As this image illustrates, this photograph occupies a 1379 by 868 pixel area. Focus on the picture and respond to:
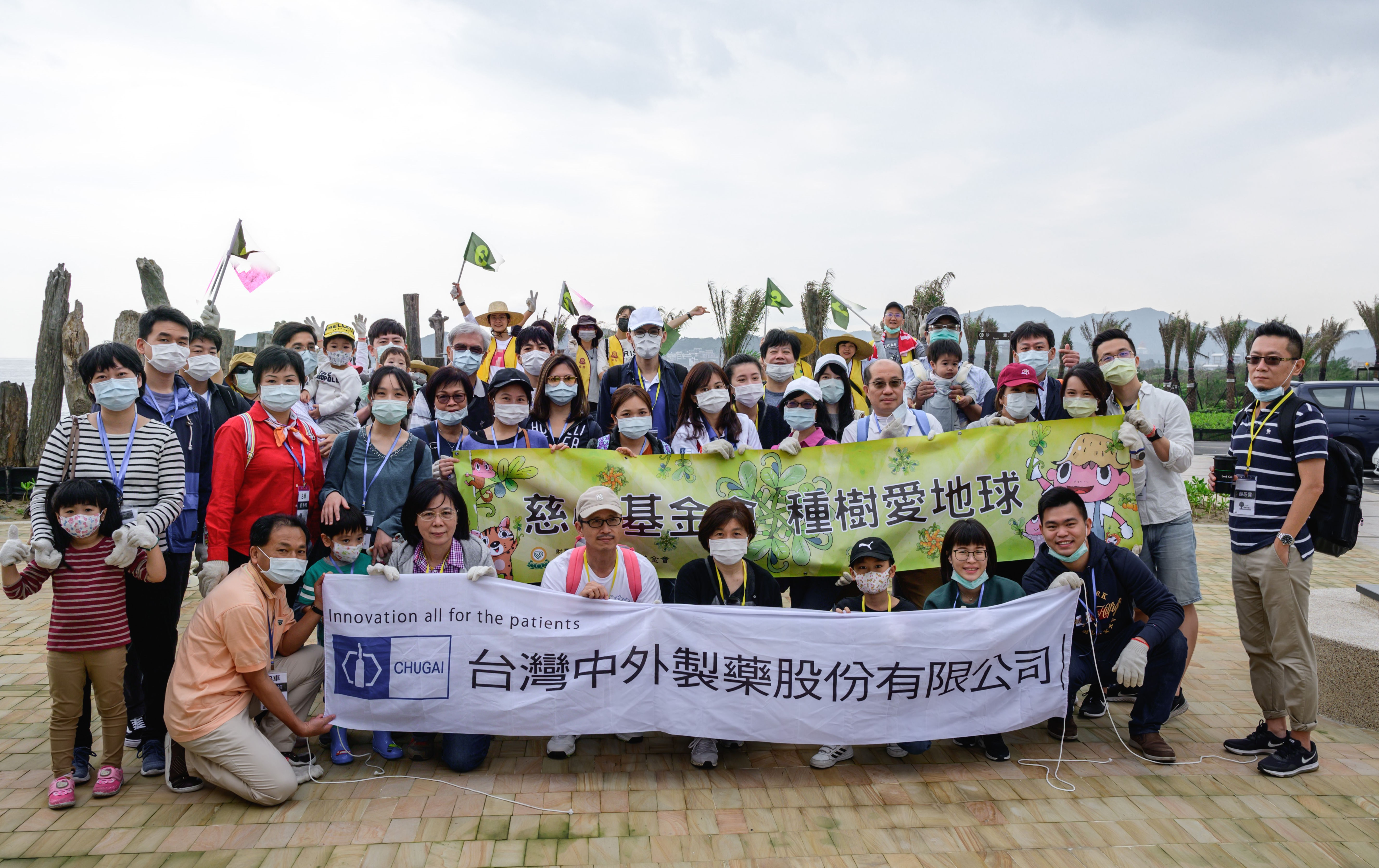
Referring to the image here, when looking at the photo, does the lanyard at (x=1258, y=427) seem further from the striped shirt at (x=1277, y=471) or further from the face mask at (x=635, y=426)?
the face mask at (x=635, y=426)

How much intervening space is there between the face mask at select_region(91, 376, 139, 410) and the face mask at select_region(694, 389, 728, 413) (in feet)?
9.61

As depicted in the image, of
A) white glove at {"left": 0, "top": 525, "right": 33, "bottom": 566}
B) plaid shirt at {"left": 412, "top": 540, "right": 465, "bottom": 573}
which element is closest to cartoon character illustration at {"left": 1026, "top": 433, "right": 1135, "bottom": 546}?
plaid shirt at {"left": 412, "top": 540, "right": 465, "bottom": 573}

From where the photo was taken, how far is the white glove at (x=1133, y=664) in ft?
13.0

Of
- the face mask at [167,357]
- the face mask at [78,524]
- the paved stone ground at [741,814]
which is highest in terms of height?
the face mask at [167,357]

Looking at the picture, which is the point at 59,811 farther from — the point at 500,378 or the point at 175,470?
the point at 500,378

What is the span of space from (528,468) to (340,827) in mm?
2066

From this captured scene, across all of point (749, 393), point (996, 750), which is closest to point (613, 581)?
point (749, 393)

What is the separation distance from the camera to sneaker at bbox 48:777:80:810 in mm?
3592

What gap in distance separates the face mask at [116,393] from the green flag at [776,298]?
8.17 metres

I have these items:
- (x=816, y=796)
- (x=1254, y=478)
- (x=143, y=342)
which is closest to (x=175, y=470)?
(x=143, y=342)

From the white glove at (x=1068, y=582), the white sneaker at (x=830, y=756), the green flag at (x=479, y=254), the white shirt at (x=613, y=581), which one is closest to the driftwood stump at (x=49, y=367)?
the green flag at (x=479, y=254)

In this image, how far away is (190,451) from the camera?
433 cm

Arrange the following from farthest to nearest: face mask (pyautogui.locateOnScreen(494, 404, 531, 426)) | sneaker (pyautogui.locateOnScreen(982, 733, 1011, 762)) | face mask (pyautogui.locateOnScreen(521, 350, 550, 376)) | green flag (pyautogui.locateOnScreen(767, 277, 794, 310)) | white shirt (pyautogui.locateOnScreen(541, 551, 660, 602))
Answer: green flag (pyautogui.locateOnScreen(767, 277, 794, 310)) → face mask (pyautogui.locateOnScreen(521, 350, 550, 376)) → face mask (pyautogui.locateOnScreen(494, 404, 531, 426)) → white shirt (pyautogui.locateOnScreen(541, 551, 660, 602)) → sneaker (pyautogui.locateOnScreen(982, 733, 1011, 762))

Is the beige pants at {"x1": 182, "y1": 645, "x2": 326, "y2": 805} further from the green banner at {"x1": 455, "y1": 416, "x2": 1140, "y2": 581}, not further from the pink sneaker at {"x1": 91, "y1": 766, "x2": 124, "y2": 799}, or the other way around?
the green banner at {"x1": 455, "y1": 416, "x2": 1140, "y2": 581}
